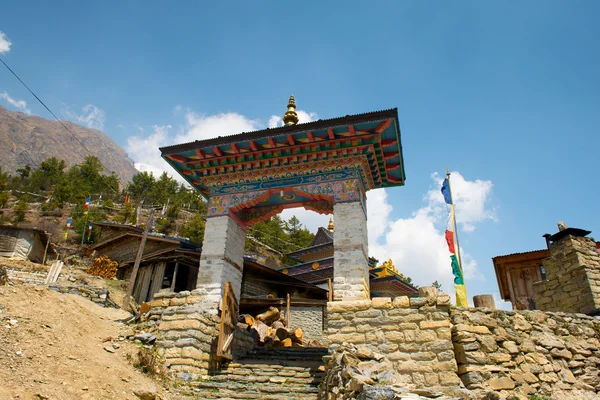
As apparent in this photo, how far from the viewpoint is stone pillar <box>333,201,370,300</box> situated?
912cm

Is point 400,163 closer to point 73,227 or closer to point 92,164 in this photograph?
point 73,227

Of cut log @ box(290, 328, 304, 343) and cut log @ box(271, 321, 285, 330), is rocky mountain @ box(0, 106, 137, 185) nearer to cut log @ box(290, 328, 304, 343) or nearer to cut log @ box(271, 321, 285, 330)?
cut log @ box(271, 321, 285, 330)

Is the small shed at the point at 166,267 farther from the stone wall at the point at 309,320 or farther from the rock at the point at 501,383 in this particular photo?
the rock at the point at 501,383

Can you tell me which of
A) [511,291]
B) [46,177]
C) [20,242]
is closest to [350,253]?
[511,291]

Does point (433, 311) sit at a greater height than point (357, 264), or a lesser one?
lesser

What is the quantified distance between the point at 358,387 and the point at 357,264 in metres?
4.32

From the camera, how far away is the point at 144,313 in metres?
9.55

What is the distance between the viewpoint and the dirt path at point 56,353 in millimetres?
5387

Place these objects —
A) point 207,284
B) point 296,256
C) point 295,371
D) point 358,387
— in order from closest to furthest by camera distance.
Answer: point 358,387
point 295,371
point 207,284
point 296,256

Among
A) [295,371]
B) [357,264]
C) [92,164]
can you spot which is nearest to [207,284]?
[295,371]

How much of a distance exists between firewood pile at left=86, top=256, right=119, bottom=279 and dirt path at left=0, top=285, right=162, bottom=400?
21.3 m

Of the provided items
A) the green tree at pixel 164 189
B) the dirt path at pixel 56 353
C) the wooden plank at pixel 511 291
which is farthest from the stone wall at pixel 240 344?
the green tree at pixel 164 189

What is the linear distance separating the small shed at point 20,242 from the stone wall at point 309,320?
834 inches

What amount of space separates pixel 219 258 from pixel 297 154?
3498mm
